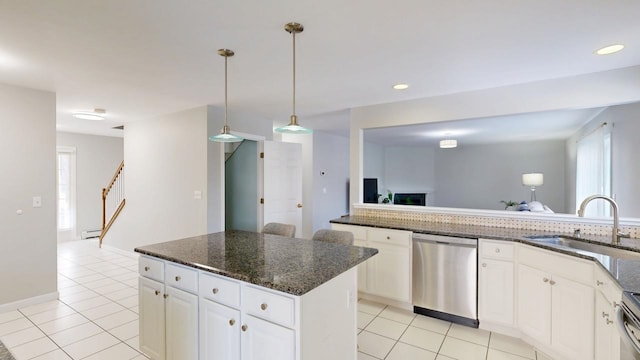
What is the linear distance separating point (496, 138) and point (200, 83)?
586 centimetres

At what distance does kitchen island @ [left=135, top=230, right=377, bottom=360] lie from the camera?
147cm

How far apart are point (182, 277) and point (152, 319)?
0.54 metres

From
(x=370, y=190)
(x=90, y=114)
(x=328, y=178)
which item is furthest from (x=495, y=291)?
(x=90, y=114)

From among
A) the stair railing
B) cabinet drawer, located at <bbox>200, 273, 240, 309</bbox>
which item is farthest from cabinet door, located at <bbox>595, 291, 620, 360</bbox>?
the stair railing

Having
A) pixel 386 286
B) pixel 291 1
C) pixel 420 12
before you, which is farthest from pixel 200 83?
pixel 386 286

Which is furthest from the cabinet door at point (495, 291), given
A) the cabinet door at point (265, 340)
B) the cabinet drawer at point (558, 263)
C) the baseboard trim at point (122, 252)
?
the baseboard trim at point (122, 252)

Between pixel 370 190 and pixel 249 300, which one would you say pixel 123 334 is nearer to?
pixel 249 300

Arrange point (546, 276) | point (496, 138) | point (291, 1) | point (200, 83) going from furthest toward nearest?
1. point (496, 138)
2. point (200, 83)
3. point (546, 276)
4. point (291, 1)

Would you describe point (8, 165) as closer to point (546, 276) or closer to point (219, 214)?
point (219, 214)

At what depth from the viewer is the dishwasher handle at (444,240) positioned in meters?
2.73

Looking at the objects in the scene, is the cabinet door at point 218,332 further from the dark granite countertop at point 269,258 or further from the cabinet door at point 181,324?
the dark granite countertop at point 269,258

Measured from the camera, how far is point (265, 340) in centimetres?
152

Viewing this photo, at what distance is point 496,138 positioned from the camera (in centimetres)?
614

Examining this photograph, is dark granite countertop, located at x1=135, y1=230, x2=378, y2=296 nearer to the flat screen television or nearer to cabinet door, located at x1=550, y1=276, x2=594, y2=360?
cabinet door, located at x1=550, y1=276, x2=594, y2=360
